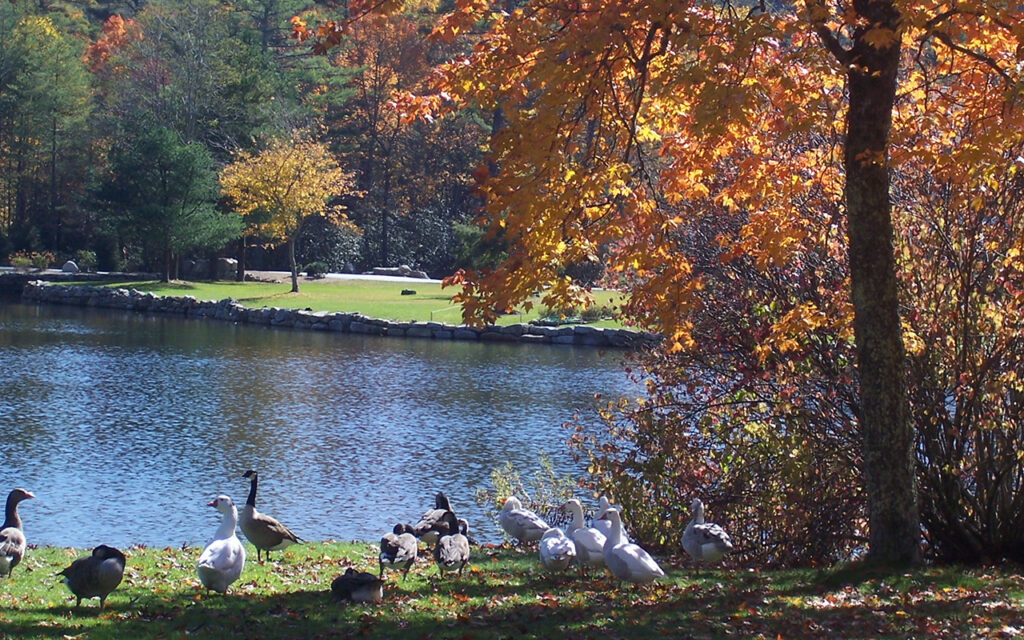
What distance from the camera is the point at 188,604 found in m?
8.66

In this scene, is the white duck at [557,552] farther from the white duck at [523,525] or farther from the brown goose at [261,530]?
the brown goose at [261,530]

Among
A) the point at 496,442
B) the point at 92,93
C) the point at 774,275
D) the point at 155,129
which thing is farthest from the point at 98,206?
the point at 774,275

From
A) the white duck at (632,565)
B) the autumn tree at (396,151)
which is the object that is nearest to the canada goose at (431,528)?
the white duck at (632,565)

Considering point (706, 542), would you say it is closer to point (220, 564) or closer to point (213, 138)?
point (220, 564)

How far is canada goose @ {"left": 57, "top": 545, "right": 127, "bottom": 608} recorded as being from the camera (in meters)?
8.23

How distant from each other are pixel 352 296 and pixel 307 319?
5.83 meters

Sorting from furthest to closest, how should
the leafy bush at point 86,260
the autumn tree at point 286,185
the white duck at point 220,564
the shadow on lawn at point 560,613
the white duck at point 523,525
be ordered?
1. the leafy bush at point 86,260
2. the autumn tree at point 286,185
3. the white duck at point 523,525
4. the white duck at point 220,564
5. the shadow on lawn at point 560,613

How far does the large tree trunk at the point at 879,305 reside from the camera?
9148 millimetres

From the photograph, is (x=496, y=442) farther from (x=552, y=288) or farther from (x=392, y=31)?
(x=392, y=31)

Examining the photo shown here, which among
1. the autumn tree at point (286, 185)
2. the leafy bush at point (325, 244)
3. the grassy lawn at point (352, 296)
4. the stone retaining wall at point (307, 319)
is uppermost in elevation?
the autumn tree at point (286, 185)

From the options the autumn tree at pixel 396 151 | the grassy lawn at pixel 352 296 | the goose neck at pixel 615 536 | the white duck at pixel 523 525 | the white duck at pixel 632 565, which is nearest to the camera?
the white duck at pixel 632 565

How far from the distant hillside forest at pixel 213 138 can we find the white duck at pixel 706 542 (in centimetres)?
4321

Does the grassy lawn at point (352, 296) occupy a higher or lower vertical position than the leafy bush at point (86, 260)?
lower

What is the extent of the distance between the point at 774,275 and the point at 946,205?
2.00 m
